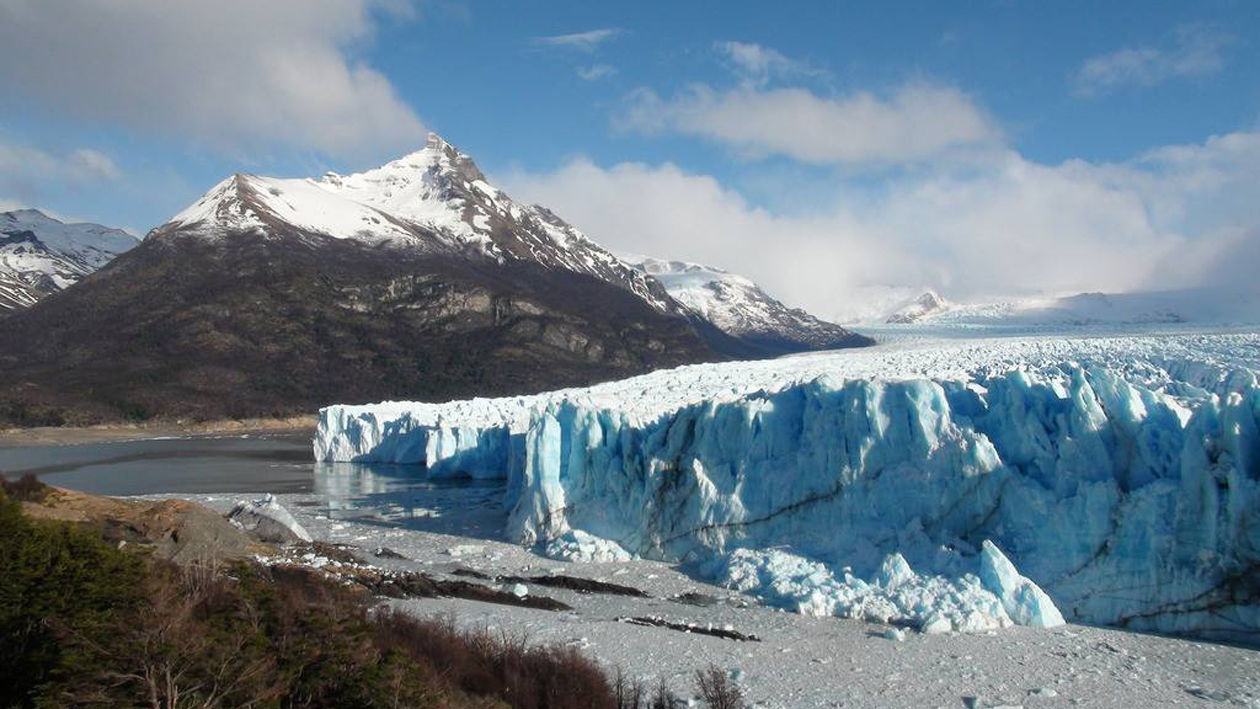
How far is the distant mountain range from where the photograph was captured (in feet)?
267

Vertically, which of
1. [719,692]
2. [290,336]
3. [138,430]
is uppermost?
[290,336]

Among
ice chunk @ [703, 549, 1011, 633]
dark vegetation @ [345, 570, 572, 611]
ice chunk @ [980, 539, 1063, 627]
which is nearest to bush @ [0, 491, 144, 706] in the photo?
dark vegetation @ [345, 570, 572, 611]

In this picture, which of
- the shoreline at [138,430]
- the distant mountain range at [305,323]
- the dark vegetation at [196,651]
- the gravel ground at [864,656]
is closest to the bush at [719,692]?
the dark vegetation at [196,651]

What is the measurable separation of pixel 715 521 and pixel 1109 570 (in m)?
7.80

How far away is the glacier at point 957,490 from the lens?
14.7 meters

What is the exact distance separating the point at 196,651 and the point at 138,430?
7134 centimetres

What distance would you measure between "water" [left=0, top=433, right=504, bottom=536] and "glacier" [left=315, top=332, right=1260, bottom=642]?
4.94 meters

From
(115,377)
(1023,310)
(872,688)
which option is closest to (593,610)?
(872,688)

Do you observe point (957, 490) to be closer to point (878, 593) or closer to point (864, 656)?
point (878, 593)

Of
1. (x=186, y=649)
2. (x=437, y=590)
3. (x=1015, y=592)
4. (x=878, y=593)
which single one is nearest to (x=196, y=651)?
(x=186, y=649)

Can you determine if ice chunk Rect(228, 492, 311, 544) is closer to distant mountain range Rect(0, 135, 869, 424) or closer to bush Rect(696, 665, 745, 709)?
bush Rect(696, 665, 745, 709)

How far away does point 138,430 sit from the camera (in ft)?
227

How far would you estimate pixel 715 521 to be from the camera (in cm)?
1988

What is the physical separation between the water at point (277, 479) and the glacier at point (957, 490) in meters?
4.94
